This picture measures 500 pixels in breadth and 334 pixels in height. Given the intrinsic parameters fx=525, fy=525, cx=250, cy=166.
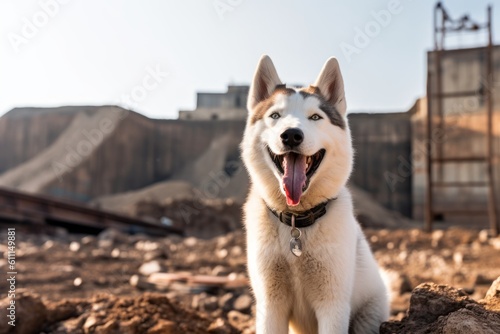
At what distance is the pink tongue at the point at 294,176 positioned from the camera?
8.62 feet

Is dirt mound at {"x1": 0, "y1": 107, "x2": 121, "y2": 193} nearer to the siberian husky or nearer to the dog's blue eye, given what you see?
the siberian husky

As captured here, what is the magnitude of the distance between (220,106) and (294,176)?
41.9 metres

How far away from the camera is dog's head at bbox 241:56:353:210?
2.66 metres

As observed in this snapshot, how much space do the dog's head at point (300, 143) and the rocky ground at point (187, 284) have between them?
80 centimetres

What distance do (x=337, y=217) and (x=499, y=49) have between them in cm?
2796

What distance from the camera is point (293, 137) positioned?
8.57ft

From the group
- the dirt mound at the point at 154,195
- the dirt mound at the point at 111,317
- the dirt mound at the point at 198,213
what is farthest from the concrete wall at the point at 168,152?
the dirt mound at the point at 111,317

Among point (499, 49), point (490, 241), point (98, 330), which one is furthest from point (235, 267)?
point (499, 49)

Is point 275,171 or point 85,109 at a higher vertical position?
point 85,109

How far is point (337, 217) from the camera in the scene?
2805 mm

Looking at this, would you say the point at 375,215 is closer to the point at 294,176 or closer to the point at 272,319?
the point at 272,319

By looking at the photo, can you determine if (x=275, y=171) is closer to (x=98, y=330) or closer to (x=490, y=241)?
(x=98, y=330)

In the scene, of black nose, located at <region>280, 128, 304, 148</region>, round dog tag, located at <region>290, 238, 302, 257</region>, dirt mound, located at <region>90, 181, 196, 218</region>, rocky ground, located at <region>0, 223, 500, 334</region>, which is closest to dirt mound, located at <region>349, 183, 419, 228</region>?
dirt mound, located at <region>90, 181, 196, 218</region>

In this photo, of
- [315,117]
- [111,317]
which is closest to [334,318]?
[315,117]
